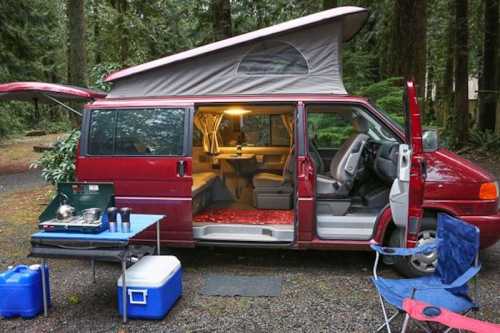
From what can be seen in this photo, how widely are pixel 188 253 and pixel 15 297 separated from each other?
223cm

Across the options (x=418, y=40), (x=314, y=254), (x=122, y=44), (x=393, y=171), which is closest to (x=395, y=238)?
(x=393, y=171)

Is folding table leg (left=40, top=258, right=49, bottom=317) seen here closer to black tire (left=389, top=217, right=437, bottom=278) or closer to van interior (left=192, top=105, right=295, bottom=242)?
van interior (left=192, top=105, right=295, bottom=242)

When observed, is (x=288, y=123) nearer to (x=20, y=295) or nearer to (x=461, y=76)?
(x=20, y=295)

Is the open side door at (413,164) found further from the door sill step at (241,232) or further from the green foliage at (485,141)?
the green foliage at (485,141)

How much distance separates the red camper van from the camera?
4871 millimetres

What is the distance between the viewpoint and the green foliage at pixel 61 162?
26.4ft

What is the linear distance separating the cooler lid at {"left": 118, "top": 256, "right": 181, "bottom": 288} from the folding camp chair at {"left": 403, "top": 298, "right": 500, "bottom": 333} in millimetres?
2090

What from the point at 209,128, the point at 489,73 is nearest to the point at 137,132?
the point at 209,128

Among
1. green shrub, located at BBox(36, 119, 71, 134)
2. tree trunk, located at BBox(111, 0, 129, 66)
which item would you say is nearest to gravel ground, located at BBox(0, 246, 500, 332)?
tree trunk, located at BBox(111, 0, 129, 66)

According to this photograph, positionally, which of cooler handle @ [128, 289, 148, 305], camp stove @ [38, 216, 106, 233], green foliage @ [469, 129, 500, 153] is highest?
green foliage @ [469, 129, 500, 153]

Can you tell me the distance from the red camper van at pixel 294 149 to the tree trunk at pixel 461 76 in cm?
864

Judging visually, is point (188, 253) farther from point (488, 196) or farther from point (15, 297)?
→ point (488, 196)

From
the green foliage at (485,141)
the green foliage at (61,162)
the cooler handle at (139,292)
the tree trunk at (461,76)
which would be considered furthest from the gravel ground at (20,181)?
the green foliage at (485,141)

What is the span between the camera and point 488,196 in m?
4.77
